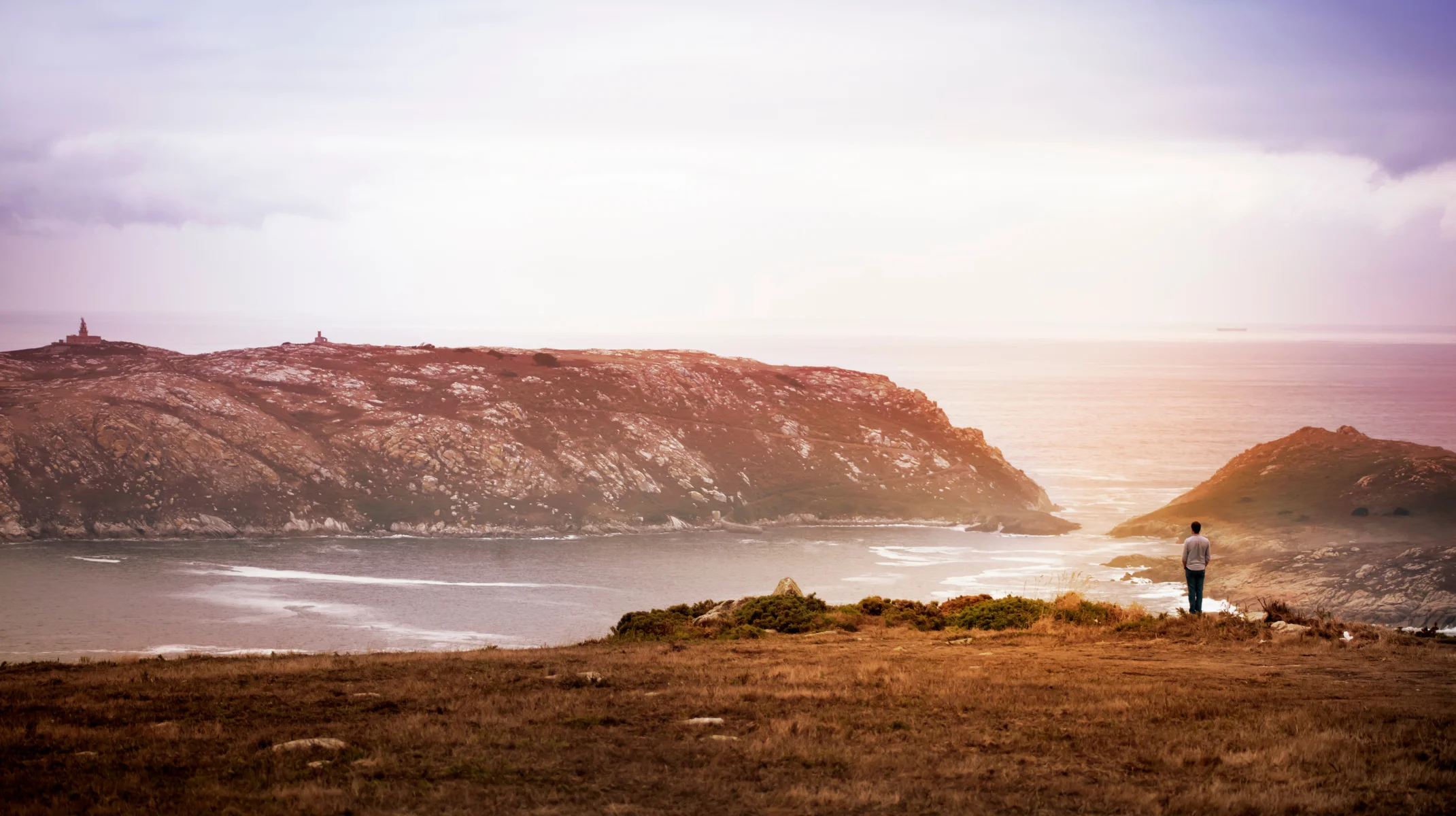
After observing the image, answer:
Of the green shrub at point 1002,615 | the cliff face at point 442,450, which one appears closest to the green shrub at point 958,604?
the green shrub at point 1002,615

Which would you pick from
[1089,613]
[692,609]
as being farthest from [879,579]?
[1089,613]

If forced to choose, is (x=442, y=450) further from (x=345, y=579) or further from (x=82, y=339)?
(x=82, y=339)

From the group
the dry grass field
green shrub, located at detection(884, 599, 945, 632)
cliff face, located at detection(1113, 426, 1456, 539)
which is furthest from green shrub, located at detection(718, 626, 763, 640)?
cliff face, located at detection(1113, 426, 1456, 539)

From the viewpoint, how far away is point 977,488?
17188cm

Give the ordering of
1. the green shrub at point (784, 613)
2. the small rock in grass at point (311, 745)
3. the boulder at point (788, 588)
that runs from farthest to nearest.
A: the boulder at point (788, 588), the green shrub at point (784, 613), the small rock in grass at point (311, 745)

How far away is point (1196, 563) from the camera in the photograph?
26438mm

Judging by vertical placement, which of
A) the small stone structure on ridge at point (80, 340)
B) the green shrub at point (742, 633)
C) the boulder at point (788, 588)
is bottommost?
the green shrub at point (742, 633)

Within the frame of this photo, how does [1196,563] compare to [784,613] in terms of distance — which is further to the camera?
[784,613]

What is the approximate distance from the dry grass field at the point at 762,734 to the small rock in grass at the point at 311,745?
0.29m

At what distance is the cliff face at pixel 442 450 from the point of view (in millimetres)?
141500

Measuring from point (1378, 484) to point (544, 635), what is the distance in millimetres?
87840

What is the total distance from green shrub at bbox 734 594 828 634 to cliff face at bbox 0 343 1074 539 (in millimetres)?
119861

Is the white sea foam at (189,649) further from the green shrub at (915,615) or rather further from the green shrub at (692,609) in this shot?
the green shrub at (915,615)

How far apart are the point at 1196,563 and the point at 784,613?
35.1 feet
